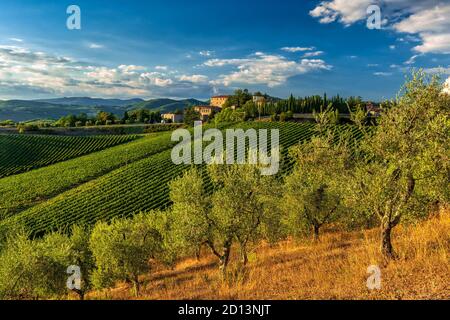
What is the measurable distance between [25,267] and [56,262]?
1.46 metres

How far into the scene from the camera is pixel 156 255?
983 inches

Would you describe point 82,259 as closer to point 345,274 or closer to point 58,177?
point 345,274

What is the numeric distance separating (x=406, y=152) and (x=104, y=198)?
1965 inches

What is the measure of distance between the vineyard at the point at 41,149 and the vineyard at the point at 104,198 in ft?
62.6

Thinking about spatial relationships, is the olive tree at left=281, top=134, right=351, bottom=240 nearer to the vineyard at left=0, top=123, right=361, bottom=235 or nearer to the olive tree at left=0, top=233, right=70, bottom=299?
the olive tree at left=0, top=233, right=70, bottom=299

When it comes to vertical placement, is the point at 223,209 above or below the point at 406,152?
below

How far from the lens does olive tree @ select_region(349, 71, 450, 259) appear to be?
39.6 feet

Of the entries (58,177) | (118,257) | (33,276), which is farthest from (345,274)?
(58,177)

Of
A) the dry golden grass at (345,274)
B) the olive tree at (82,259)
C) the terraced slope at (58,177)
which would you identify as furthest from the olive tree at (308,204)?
the terraced slope at (58,177)

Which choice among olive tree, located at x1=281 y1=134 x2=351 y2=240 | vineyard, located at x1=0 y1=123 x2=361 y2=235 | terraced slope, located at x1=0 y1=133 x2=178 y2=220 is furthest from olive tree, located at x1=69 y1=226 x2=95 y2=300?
terraced slope, located at x1=0 y1=133 x2=178 y2=220

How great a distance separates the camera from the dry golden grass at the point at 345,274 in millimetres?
10328

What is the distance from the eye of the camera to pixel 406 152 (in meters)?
12.2

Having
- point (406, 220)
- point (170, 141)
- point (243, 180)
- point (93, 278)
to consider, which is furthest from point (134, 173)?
point (406, 220)

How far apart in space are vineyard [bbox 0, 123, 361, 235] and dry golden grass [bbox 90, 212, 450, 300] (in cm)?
2306
